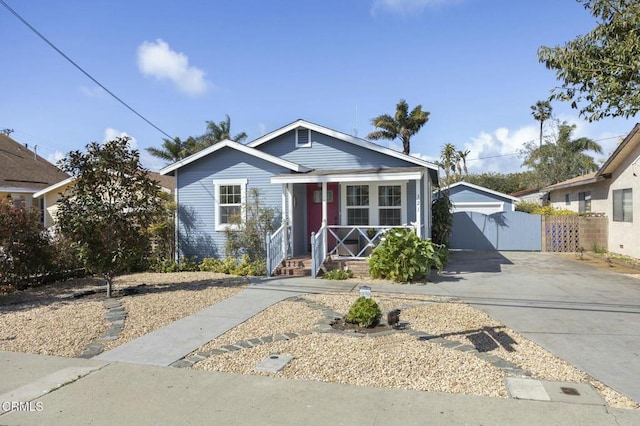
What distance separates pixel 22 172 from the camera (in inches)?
898

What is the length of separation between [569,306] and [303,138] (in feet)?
30.3

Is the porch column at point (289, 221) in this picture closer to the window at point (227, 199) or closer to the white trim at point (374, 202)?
the window at point (227, 199)

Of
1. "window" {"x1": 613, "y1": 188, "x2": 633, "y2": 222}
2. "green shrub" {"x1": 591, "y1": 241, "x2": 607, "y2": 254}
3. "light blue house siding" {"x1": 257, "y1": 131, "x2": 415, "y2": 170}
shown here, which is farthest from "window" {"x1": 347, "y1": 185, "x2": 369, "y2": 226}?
"green shrub" {"x1": 591, "y1": 241, "x2": 607, "y2": 254}

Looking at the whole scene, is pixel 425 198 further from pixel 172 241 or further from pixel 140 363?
pixel 140 363

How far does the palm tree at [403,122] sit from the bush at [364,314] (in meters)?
29.3

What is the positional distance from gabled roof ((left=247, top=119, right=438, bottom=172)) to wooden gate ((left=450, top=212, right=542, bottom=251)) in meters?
7.57

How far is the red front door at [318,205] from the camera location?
46.1ft

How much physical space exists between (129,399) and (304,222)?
406 inches

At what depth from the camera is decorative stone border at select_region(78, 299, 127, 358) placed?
582 cm

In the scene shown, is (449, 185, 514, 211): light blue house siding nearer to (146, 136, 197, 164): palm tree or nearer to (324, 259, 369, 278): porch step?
(324, 259, 369, 278): porch step

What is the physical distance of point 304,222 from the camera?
1439 cm

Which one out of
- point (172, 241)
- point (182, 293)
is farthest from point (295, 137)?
point (182, 293)

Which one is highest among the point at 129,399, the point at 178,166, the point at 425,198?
the point at 178,166

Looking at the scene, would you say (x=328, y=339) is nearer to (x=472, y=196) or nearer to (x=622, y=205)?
(x=622, y=205)
